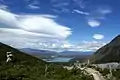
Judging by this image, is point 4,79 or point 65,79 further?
point 65,79

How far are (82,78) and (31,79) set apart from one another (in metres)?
20.9

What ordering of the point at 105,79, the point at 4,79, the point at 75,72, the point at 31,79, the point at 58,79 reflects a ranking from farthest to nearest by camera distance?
1. the point at 75,72
2. the point at 105,79
3. the point at 58,79
4. the point at 31,79
5. the point at 4,79

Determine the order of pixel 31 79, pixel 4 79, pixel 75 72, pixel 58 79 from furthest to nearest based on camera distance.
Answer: pixel 75 72, pixel 58 79, pixel 31 79, pixel 4 79

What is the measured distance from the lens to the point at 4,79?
45.6m

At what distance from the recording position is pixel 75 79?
62844 millimetres

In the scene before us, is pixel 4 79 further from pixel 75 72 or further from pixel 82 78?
pixel 75 72

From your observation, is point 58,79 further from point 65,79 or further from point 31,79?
point 31,79

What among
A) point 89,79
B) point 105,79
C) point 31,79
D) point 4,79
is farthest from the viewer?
point 105,79

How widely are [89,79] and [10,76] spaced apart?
25.1m

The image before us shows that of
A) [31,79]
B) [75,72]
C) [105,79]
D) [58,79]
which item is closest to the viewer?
[31,79]

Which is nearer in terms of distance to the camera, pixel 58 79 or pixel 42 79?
pixel 42 79

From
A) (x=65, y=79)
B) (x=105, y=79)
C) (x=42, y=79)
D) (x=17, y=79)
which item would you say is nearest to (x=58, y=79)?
(x=65, y=79)

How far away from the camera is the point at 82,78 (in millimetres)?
67562

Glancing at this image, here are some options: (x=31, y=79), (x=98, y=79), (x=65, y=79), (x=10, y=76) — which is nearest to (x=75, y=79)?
(x=65, y=79)
